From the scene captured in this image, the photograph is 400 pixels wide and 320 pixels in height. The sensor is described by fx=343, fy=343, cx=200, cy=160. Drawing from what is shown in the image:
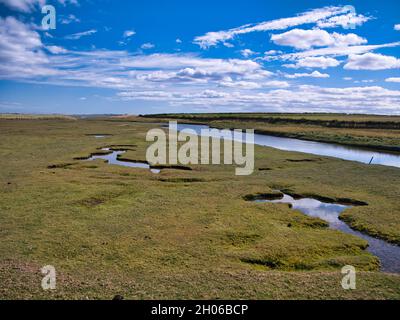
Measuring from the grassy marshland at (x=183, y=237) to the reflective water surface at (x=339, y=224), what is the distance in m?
0.64

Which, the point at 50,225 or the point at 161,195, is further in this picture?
the point at 161,195

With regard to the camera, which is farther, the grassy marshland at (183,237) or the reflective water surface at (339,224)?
the reflective water surface at (339,224)

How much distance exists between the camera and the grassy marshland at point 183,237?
12836mm

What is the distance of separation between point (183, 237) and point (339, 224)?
32.4ft

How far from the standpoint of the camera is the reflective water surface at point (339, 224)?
15.6 m

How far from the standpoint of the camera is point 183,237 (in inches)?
697

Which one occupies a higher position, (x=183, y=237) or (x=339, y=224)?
(x=183, y=237)

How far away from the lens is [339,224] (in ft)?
68.5

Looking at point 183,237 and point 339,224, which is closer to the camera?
point 183,237

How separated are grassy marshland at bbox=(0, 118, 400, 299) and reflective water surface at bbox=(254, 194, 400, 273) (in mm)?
643

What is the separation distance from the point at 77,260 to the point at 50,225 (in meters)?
5.09

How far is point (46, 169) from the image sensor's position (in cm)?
3594
